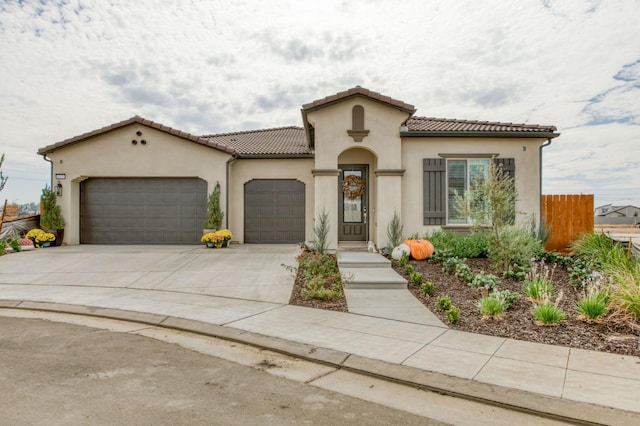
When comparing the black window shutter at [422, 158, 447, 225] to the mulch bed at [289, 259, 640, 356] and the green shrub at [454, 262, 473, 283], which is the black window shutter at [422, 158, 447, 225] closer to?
the green shrub at [454, 262, 473, 283]

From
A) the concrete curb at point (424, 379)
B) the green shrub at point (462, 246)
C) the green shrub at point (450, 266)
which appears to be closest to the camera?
the concrete curb at point (424, 379)

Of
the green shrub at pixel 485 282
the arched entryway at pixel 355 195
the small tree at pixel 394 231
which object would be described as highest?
the arched entryway at pixel 355 195

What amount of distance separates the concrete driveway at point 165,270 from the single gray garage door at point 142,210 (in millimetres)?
1466

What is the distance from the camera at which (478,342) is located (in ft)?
16.6

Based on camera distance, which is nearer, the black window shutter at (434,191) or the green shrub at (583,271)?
the green shrub at (583,271)

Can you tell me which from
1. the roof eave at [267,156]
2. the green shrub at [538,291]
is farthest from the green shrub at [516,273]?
the roof eave at [267,156]

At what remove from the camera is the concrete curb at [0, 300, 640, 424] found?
329 cm

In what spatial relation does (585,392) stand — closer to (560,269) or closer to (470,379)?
(470,379)

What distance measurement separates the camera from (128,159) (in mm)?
13695

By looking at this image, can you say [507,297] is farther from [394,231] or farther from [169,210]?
[169,210]

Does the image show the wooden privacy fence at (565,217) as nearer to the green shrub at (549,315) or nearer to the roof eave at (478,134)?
the roof eave at (478,134)

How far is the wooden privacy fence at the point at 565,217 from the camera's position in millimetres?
12211

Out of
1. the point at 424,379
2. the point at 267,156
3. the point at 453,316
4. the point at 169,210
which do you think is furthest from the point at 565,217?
the point at 169,210

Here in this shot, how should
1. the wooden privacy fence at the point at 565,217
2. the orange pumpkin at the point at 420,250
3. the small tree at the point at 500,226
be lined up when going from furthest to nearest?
1. the wooden privacy fence at the point at 565,217
2. the orange pumpkin at the point at 420,250
3. the small tree at the point at 500,226
